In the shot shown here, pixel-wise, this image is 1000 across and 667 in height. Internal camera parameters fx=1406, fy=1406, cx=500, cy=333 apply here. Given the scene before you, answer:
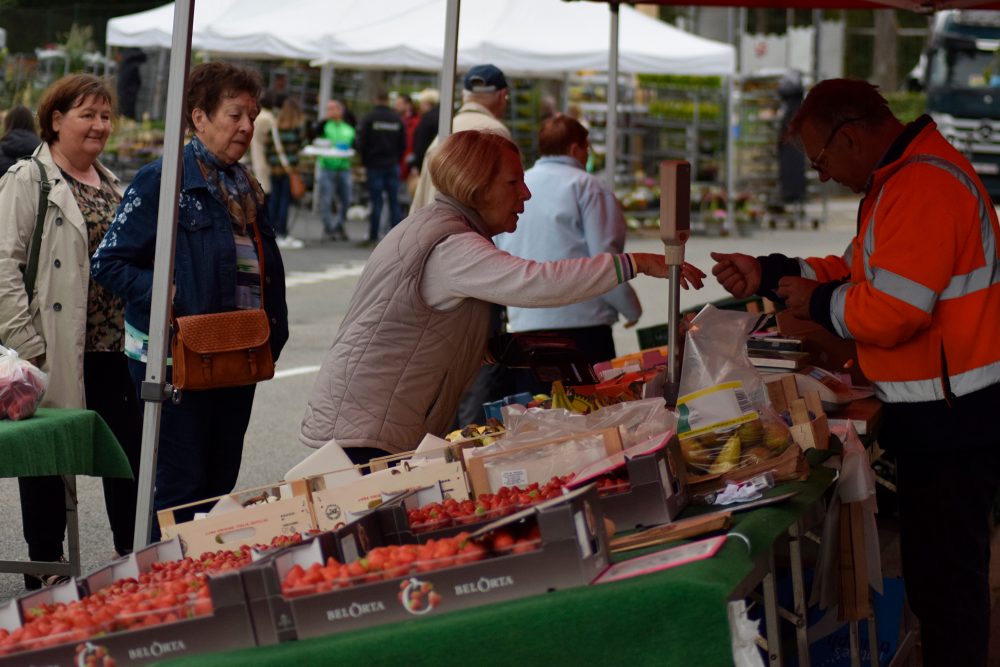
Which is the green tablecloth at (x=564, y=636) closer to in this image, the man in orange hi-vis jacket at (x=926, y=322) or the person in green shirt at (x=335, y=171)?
the man in orange hi-vis jacket at (x=926, y=322)

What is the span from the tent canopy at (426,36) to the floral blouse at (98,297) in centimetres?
1016

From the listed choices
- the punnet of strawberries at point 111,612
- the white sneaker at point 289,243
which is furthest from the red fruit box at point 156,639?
the white sneaker at point 289,243

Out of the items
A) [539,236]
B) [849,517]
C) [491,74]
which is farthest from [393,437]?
[491,74]

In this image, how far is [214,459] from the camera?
4645 millimetres

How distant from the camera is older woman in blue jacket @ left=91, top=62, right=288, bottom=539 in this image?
445 centimetres

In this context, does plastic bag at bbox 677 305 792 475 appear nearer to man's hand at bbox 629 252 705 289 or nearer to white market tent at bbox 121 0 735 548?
man's hand at bbox 629 252 705 289

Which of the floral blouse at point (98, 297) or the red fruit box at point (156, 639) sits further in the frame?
the floral blouse at point (98, 297)

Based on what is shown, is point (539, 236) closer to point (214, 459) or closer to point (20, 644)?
point (214, 459)

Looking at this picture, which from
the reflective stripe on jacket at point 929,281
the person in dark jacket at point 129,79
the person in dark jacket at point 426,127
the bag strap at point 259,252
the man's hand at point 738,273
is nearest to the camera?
the reflective stripe on jacket at point 929,281

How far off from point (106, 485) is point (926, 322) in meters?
3.26

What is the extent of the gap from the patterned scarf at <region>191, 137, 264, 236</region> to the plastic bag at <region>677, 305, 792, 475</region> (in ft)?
5.25

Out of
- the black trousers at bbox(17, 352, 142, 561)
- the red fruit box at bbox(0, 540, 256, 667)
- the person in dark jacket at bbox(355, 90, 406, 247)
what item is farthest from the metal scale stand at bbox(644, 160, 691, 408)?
the person in dark jacket at bbox(355, 90, 406, 247)

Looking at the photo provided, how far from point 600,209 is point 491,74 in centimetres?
112

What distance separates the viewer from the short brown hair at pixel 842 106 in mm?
3920
